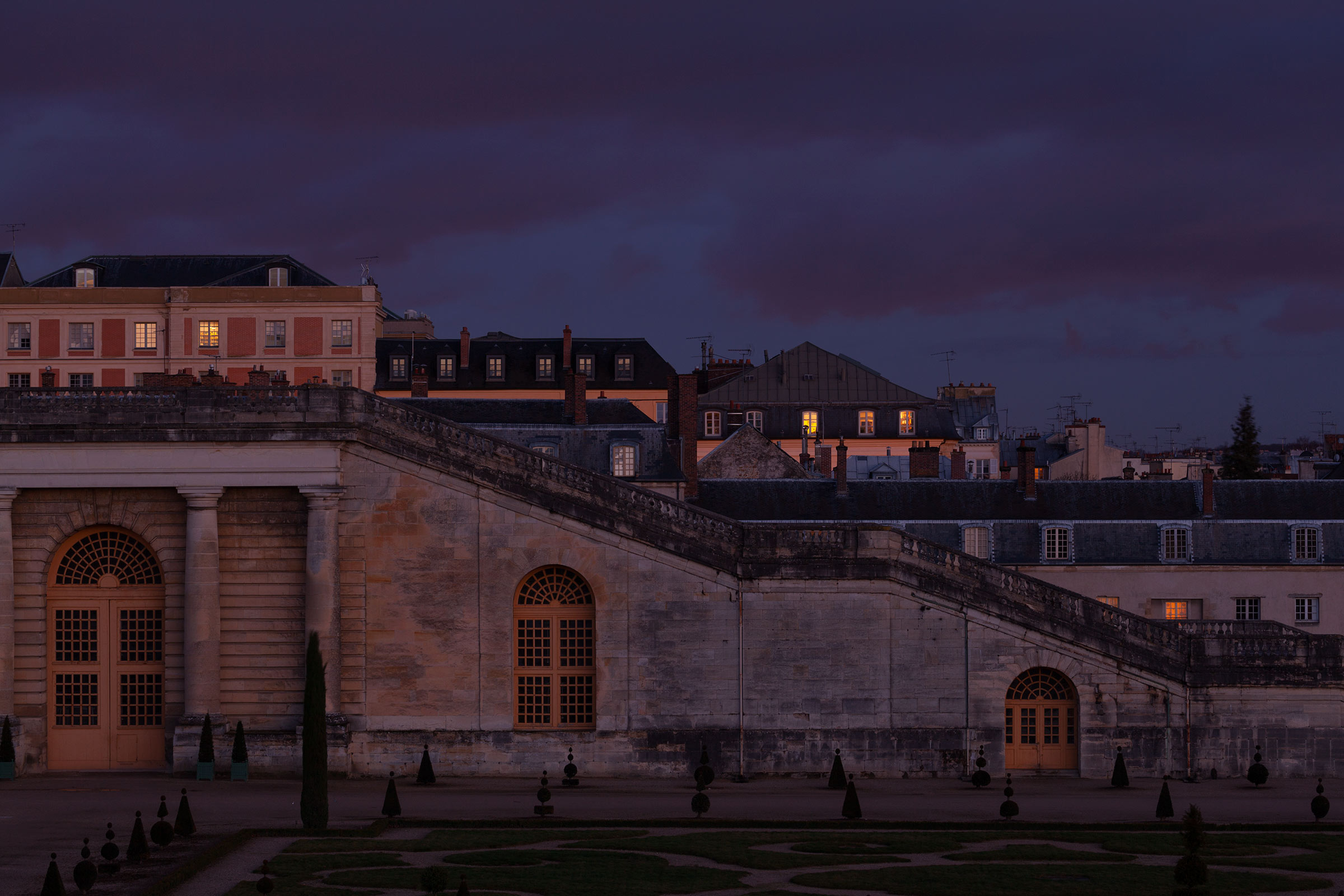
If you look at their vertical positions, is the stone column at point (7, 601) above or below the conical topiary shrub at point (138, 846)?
above

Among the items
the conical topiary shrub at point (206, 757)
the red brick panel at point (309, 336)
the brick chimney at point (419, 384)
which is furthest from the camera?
the red brick panel at point (309, 336)

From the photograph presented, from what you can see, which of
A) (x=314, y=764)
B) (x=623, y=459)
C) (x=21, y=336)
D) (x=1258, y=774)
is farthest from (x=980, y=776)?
(x=21, y=336)

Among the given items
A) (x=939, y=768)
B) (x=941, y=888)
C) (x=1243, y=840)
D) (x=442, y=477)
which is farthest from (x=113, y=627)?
(x=1243, y=840)

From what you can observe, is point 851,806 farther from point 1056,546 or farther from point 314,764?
point 1056,546

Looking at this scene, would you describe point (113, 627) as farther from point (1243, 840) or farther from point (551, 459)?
point (1243, 840)

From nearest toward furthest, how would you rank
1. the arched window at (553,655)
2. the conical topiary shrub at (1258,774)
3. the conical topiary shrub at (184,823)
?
the conical topiary shrub at (184,823) < the conical topiary shrub at (1258,774) < the arched window at (553,655)

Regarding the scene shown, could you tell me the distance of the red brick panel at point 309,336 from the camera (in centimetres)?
8619

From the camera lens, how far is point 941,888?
2655 centimetres

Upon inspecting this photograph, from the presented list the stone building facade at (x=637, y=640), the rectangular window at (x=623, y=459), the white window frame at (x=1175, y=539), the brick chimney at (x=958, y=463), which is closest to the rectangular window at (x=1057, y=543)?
the white window frame at (x=1175, y=539)

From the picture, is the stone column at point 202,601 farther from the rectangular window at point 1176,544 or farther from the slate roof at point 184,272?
the slate roof at point 184,272

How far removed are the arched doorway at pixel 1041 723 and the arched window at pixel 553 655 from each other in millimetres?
10562

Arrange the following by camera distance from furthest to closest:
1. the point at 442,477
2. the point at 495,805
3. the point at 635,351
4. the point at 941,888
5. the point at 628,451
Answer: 1. the point at 635,351
2. the point at 628,451
3. the point at 442,477
4. the point at 495,805
5. the point at 941,888

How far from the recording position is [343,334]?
286 feet

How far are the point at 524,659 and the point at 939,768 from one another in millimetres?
10713
